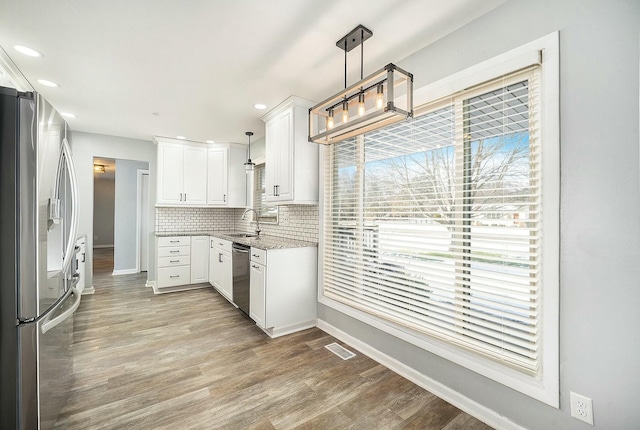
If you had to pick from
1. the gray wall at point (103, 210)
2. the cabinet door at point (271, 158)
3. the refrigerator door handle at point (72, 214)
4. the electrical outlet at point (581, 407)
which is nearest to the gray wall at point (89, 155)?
the cabinet door at point (271, 158)

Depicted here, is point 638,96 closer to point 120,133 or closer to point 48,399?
point 48,399

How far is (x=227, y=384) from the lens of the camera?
7.30ft

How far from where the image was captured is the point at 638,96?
1.30 meters

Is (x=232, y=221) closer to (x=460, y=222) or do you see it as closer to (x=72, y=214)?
(x=72, y=214)

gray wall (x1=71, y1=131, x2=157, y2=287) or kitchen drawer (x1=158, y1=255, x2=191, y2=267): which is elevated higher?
gray wall (x1=71, y1=131, x2=157, y2=287)

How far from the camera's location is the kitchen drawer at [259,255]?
3.08 meters

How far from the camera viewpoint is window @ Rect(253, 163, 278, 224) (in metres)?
4.73

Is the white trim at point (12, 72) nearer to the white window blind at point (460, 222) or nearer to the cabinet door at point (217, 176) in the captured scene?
the cabinet door at point (217, 176)

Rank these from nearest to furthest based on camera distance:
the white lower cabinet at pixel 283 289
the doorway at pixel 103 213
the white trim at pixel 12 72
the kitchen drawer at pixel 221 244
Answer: the white trim at pixel 12 72
the white lower cabinet at pixel 283 289
the kitchen drawer at pixel 221 244
the doorway at pixel 103 213

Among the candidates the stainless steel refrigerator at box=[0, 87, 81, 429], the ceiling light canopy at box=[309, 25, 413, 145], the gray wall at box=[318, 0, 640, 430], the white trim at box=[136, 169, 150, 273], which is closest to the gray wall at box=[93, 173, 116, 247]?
the white trim at box=[136, 169, 150, 273]

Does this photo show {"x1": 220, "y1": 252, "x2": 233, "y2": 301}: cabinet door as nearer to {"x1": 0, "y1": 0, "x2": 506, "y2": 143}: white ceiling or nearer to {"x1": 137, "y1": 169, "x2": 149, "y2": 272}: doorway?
{"x1": 0, "y1": 0, "x2": 506, "y2": 143}: white ceiling

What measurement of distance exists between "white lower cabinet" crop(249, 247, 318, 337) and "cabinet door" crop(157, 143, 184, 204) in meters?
2.47

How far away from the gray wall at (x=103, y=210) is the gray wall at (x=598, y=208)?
11291mm

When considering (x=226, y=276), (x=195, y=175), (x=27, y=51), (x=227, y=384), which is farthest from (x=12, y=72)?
(x=227, y=384)
